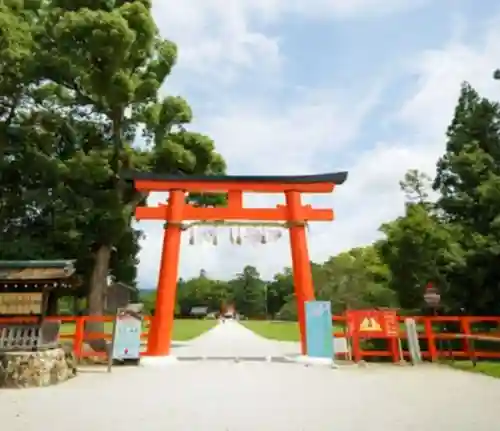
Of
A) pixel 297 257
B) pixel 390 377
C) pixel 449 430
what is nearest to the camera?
pixel 449 430

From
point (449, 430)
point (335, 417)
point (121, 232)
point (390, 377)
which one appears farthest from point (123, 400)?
point (121, 232)

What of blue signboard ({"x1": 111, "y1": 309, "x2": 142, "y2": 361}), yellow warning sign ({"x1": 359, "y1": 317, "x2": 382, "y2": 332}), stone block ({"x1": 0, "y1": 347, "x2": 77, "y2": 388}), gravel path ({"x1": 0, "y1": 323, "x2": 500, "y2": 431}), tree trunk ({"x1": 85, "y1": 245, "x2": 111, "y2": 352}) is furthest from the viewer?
tree trunk ({"x1": 85, "y1": 245, "x2": 111, "y2": 352})

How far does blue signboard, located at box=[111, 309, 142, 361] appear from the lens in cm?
1259

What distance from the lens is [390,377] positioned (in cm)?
1034

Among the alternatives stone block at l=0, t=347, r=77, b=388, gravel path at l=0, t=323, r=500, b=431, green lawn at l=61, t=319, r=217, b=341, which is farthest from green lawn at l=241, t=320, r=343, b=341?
stone block at l=0, t=347, r=77, b=388

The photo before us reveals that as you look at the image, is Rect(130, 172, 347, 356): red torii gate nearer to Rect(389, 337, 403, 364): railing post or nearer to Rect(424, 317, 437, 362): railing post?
Rect(389, 337, 403, 364): railing post

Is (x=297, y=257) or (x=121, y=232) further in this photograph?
(x=121, y=232)

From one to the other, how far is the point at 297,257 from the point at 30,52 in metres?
10.8

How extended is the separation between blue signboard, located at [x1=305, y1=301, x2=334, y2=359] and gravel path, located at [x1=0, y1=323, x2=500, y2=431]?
1.55 m

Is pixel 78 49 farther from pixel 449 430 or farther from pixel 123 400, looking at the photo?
pixel 449 430

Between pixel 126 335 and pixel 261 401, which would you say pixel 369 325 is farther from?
pixel 261 401

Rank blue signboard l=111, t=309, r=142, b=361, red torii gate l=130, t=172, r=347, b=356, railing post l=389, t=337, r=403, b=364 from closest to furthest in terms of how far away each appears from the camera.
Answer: blue signboard l=111, t=309, r=142, b=361
railing post l=389, t=337, r=403, b=364
red torii gate l=130, t=172, r=347, b=356

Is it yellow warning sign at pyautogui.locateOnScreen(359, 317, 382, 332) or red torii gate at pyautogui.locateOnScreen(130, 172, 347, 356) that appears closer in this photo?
yellow warning sign at pyautogui.locateOnScreen(359, 317, 382, 332)

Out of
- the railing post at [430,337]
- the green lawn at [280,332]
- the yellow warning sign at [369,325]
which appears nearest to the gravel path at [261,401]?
the yellow warning sign at [369,325]
